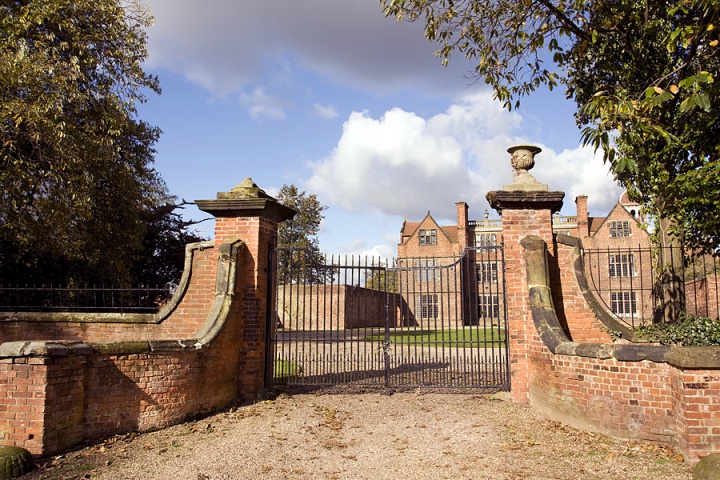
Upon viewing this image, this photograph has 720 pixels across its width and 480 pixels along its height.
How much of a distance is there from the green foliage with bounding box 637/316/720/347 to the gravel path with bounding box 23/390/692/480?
1842mm

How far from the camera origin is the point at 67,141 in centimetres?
1174

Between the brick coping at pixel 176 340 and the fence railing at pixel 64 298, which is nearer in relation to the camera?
the brick coping at pixel 176 340

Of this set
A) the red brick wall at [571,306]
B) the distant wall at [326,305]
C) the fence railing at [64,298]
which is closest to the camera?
the red brick wall at [571,306]

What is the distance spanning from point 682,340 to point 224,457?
5.71 meters

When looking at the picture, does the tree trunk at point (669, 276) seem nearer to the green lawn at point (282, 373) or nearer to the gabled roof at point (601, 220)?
the green lawn at point (282, 373)

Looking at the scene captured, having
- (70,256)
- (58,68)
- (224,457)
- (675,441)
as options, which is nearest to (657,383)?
(675,441)

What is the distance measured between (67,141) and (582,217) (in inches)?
1712

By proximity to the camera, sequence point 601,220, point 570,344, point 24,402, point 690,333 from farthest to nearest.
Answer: point 601,220, point 690,333, point 570,344, point 24,402

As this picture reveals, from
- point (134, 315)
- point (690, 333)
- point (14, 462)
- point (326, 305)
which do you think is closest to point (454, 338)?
point (326, 305)

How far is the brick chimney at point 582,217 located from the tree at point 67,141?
128 ft

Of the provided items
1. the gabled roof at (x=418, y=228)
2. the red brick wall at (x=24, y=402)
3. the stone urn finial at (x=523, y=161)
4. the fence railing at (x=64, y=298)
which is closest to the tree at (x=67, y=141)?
the fence railing at (x=64, y=298)

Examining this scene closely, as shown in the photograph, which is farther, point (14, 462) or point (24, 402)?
point (24, 402)

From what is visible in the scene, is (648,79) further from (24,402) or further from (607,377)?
(24,402)

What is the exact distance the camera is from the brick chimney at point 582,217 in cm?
4603
